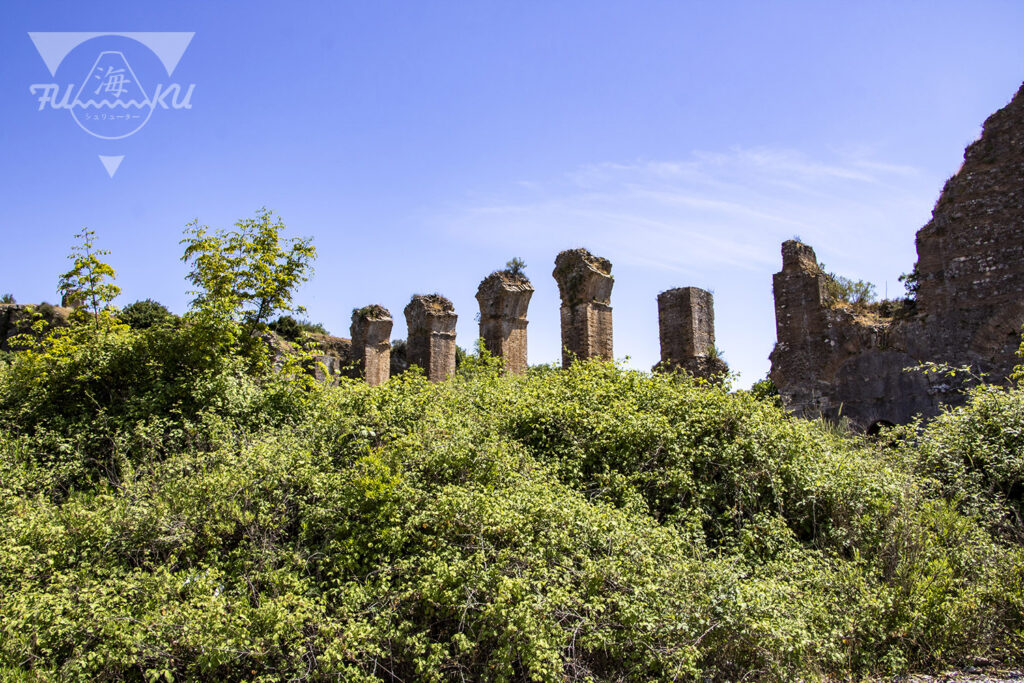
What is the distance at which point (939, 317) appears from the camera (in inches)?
549

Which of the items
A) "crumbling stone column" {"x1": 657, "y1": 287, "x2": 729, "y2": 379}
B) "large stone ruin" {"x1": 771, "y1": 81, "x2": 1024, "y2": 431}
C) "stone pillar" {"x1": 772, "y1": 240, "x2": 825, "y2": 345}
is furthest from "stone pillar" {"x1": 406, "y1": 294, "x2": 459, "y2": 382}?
"large stone ruin" {"x1": 771, "y1": 81, "x2": 1024, "y2": 431}

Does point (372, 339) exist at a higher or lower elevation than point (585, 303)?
lower

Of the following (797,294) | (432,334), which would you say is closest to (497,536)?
(432,334)

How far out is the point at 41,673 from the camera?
5090mm

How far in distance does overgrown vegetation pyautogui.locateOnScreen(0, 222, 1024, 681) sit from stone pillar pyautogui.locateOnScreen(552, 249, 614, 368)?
5293 mm

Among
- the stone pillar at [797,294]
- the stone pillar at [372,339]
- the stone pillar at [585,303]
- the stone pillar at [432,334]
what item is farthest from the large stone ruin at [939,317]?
the stone pillar at [372,339]

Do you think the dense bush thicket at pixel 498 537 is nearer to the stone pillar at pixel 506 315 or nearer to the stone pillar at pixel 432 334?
the stone pillar at pixel 506 315

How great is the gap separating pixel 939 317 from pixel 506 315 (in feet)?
26.3

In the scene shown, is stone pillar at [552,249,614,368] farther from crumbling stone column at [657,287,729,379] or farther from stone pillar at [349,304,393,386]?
stone pillar at [349,304,393,386]

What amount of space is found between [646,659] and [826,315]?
12.0 metres

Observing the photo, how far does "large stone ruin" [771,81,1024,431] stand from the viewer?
13.3 m

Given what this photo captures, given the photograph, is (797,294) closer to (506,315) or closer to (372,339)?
(506,315)

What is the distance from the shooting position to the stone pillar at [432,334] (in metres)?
16.5

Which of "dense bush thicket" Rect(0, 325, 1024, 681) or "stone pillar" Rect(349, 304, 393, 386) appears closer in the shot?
"dense bush thicket" Rect(0, 325, 1024, 681)
